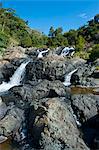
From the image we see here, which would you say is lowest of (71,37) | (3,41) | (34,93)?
(34,93)

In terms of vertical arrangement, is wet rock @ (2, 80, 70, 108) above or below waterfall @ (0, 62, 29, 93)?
below

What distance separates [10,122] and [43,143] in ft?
12.6

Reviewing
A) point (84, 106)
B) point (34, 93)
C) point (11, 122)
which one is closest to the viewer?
point (11, 122)

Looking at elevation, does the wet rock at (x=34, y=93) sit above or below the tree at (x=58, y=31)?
below

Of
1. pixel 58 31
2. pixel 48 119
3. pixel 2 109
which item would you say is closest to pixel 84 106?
pixel 48 119

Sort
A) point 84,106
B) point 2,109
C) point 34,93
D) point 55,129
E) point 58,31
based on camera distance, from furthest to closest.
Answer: point 58,31 → point 34,93 → point 2,109 → point 84,106 → point 55,129

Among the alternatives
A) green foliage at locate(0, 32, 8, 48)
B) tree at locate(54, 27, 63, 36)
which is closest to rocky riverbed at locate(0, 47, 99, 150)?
green foliage at locate(0, 32, 8, 48)

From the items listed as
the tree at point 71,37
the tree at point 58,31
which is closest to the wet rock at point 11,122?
the tree at point 71,37

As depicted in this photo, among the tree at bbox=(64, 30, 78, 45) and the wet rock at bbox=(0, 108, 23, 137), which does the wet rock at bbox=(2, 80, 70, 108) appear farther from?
the tree at bbox=(64, 30, 78, 45)

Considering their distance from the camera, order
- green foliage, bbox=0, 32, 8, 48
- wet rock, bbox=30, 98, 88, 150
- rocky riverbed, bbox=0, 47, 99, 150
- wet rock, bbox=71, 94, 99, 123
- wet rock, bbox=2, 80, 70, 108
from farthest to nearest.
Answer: green foliage, bbox=0, 32, 8, 48 < wet rock, bbox=2, 80, 70, 108 < wet rock, bbox=71, 94, 99, 123 < rocky riverbed, bbox=0, 47, 99, 150 < wet rock, bbox=30, 98, 88, 150

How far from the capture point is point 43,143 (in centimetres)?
1850

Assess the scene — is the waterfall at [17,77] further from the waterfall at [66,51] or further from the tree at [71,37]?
the tree at [71,37]

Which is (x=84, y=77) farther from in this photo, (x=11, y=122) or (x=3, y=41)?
(x=3, y=41)

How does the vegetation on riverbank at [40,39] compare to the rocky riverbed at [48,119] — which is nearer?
the rocky riverbed at [48,119]
